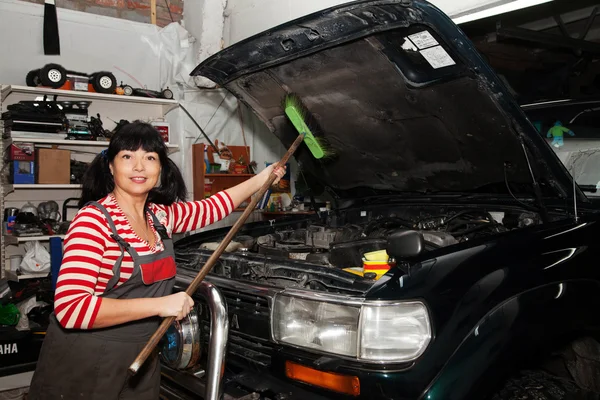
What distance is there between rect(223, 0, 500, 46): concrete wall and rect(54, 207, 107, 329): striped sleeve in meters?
3.54

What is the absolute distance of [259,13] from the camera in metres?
5.60

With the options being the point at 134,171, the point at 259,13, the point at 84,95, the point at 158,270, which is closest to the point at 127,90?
the point at 84,95

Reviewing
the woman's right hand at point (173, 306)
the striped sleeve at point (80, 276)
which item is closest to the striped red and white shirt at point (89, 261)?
the striped sleeve at point (80, 276)

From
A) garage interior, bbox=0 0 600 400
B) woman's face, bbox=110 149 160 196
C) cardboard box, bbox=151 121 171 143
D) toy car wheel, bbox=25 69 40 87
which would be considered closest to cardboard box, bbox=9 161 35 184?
garage interior, bbox=0 0 600 400

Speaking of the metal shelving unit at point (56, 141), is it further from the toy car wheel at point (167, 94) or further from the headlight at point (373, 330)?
the headlight at point (373, 330)

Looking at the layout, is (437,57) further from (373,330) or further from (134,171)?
(134,171)

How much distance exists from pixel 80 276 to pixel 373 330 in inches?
36.4

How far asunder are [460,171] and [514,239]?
2.83ft

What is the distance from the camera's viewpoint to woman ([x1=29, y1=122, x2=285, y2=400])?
1498mm

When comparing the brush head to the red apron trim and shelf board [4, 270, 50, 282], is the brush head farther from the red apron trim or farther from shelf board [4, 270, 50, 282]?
shelf board [4, 270, 50, 282]

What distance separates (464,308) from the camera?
1.53 meters

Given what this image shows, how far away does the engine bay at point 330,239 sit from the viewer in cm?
197

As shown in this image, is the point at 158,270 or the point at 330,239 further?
the point at 330,239

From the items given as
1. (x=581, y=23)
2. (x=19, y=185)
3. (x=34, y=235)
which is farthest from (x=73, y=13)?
(x=581, y=23)
